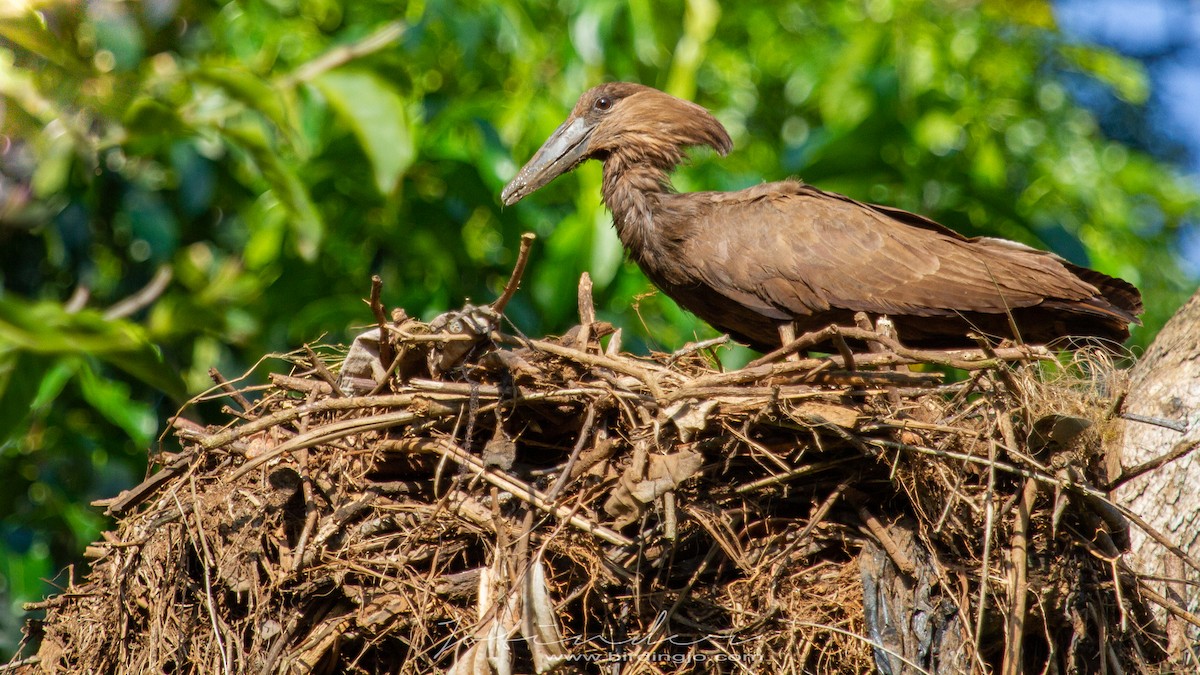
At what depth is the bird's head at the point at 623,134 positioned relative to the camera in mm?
5648

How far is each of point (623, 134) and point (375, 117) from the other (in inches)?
47.7


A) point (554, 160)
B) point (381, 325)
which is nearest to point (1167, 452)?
point (381, 325)

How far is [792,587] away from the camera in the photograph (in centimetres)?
374

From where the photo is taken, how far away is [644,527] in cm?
369

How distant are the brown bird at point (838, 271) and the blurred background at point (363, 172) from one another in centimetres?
37

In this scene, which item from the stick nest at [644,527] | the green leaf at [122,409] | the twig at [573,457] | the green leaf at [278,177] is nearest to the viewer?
the stick nest at [644,527]

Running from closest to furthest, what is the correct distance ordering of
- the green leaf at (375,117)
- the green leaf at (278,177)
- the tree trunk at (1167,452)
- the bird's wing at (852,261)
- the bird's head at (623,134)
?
the tree trunk at (1167,452)
the bird's wing at (852,261)
the green leaf at (375,117)
the green leaf at (278,177)
the bird's head at (623,134)

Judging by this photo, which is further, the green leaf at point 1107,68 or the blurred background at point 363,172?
the green leaf at point 1107,68

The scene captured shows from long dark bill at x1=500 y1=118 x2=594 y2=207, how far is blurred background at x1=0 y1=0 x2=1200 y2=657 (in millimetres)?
566

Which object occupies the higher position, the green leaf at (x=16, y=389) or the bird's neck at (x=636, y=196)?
the bird's neck at (x=636, y=196)

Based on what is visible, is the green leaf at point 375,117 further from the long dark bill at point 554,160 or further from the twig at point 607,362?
the twig at point 607,362

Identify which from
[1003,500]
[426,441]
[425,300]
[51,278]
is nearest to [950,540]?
[1003,500]

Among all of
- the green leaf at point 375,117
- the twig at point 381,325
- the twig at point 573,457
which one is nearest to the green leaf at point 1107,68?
the green leaf at point 375,117

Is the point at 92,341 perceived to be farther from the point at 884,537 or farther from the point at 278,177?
the point at 884,537
